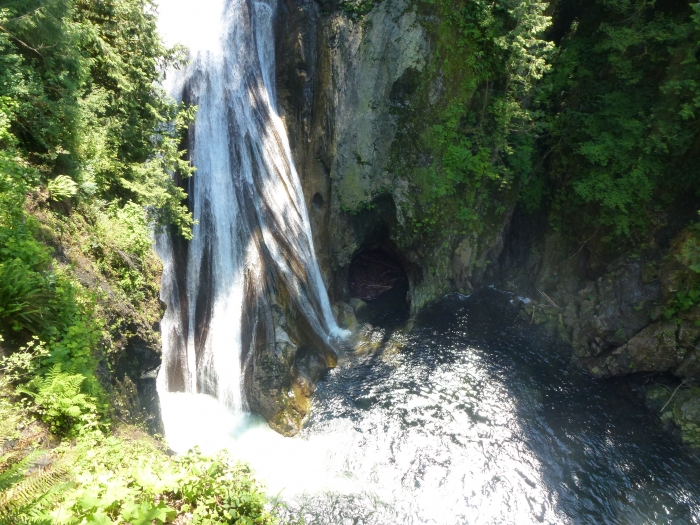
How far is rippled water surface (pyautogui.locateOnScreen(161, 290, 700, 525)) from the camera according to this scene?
8531mm

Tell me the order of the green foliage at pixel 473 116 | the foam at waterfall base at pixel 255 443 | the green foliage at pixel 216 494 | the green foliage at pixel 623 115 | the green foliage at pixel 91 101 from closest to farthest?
1. the green foliage at pixel 216 494
2. the green foliage at pixel 91 101
3. the foam at waterfall base at pixel 255 443
4. the green foliage at pixel 623 115
5. the green foliage at pixel 473 116

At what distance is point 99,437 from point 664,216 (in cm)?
1444

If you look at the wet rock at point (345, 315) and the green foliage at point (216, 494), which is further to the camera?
the wet rock at point (345, 315)

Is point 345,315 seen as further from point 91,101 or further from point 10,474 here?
point 10,474

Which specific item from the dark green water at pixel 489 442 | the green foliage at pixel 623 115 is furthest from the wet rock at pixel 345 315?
the green foliage at pixel 623 115

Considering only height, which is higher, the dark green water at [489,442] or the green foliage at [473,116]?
the green foliage at [473,116]

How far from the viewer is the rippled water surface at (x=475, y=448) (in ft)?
28.0

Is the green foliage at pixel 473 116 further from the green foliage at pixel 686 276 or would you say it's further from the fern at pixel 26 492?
the fern at pixel 26 492

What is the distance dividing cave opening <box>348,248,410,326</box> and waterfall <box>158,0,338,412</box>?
126 inches

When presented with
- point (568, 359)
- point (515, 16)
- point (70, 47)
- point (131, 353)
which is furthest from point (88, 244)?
point (568, 359)

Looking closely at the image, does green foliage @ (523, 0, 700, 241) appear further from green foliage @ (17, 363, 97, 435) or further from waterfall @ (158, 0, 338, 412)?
green foliage @ (17, 363, 97, 435)

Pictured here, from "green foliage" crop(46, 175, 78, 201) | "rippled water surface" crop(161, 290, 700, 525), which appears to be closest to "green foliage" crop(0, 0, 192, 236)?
"green foliage" crop(46, 175, 78, 201)

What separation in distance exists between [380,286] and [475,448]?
24.3 feet

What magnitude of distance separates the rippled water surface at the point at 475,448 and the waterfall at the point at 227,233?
220 cm
